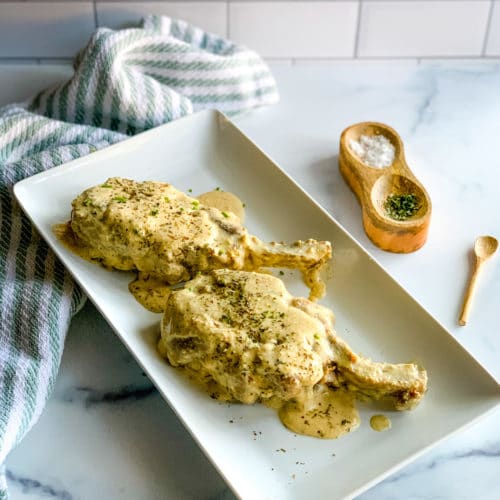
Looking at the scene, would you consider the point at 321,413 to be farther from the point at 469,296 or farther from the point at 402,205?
the point at 402,205

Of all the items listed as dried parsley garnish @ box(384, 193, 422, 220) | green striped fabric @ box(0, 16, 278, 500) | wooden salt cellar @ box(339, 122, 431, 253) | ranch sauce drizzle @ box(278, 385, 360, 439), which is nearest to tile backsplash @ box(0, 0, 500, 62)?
green striped fabric @ box(0, 16, 278, 500)

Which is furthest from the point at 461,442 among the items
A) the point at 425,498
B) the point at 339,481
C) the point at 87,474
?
the point at 87,474

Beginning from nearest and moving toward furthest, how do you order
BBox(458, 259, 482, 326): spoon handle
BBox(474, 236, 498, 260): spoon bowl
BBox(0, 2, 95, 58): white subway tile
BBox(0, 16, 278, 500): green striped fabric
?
BBox(0, 16, 278, 500): green striped fabric
BBox(458, 259, 482, 326): spoon handle
BBox(474, 236, 498, 260): spoon bowl
BBox(0, 2, 95, 58): white subway tile

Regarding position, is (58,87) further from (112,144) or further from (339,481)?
(339,481)

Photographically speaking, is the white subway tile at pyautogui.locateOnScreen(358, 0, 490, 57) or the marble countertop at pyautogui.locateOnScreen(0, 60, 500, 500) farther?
the white subway tile at pyautogui.locateOnScreen(358, 0, 490, 57)

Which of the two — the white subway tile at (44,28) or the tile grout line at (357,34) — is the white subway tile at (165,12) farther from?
the tile grout line at (357,34)

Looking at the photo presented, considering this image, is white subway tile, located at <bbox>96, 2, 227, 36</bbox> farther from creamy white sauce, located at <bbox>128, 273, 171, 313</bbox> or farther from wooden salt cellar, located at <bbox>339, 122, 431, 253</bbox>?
creamy white sauce, located at <bbox>128, 273, 171, 313</bbox>
